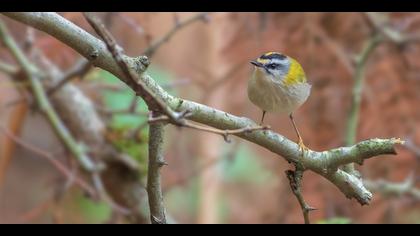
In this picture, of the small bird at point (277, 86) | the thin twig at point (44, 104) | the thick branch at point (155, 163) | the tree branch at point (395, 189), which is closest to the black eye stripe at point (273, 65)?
the small bird at point (277, 86)

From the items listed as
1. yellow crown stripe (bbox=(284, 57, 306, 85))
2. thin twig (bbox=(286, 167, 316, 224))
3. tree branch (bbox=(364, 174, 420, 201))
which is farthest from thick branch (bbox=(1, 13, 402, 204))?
tree branch (bbox=(364, 174, 420, 201))

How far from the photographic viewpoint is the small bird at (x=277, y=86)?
1.31 m

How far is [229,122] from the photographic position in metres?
0.92

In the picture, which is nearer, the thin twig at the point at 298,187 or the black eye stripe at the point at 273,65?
the thin twig at the point at 298,187

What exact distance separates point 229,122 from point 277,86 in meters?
0.44

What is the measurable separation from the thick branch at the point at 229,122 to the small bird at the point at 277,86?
11.3 inches

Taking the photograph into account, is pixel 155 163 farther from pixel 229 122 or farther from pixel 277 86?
pixel 277 86

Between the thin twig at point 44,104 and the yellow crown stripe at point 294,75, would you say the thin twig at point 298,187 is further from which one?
the thin twig at point 44,104

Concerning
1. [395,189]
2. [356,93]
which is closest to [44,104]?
[356,93]

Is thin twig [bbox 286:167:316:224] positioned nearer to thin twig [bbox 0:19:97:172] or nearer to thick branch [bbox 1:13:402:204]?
thick branch [bbox 1:13:402:204]

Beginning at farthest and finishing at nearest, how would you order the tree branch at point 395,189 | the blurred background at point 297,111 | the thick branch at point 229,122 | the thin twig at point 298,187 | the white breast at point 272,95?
the blurred background at point 297,111, the tree branch at point 395,189, the white breast at point 272,95, the thin twig at point 298,187, the thick branch at point 229,122
